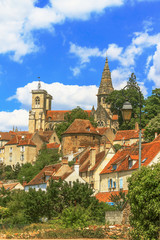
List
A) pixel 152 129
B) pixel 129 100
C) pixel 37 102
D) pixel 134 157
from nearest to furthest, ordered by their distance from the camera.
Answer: pixel 134 157
pixel 152 129
pixel 129 100
pixel 37 102

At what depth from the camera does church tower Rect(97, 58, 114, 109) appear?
143 meters

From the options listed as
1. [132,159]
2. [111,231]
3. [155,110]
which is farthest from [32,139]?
[111,231]

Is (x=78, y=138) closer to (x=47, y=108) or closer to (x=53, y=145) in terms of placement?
(x=53, y=145)

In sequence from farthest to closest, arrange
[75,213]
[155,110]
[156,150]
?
1. [155,110]
2. [156,150]
3. [75,213]

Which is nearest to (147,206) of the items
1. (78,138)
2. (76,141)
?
(78,138)

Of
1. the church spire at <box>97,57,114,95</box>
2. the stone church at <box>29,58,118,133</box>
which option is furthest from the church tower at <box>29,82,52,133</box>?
the church spire at <box>97,57,114,95</box>

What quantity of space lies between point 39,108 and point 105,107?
2426 centimetres

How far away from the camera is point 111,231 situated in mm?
24797

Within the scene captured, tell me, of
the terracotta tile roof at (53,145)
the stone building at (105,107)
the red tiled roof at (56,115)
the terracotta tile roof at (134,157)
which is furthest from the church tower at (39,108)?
the terracotta tile roof at (134,157)

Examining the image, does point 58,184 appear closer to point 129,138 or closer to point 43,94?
point 129,138

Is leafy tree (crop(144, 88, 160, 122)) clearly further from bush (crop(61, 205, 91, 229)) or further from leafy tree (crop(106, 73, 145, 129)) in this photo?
bush (crop(61, 205, 91, 229))

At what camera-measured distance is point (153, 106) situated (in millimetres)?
71812

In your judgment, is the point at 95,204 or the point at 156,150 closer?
the point at 95,204

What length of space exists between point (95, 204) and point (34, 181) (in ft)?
79.3
